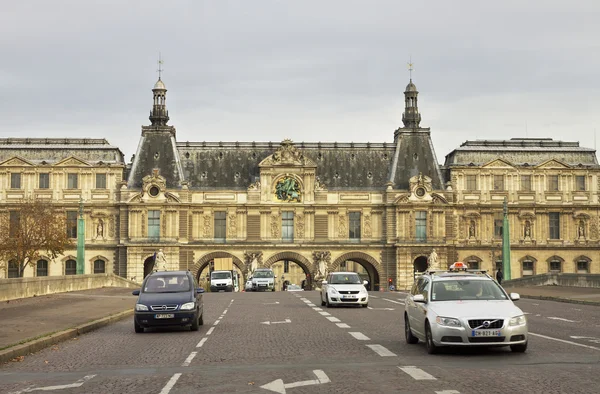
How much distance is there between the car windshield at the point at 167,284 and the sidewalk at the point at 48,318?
2008 millimetres

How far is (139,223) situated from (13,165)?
13072mm

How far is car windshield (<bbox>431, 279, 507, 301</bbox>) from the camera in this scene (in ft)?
64.0

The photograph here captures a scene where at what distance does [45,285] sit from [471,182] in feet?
186

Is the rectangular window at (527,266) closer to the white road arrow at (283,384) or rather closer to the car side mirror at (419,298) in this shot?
the car side mirror at (419,298)

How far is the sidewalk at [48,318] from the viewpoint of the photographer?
21331 mm

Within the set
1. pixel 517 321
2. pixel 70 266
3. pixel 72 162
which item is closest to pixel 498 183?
pixel 72 162

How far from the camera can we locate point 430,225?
91812 millimetres

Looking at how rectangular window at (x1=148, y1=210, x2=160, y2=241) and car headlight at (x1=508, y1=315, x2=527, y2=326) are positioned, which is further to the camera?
rectangular window at (x1=148, y1=210, x2=160, y2=241)

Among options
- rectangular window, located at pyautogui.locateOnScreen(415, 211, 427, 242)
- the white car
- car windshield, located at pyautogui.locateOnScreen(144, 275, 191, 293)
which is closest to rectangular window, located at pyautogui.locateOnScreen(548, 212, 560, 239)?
rectangular window, located at pyautogui.locateOnScreen(415, 211, 427, 242)

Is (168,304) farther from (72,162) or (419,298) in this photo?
(72,162)

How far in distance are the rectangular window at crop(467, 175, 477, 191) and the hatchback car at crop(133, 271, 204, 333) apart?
6908 centimetres

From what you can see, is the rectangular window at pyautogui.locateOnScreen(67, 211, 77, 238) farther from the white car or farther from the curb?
the curb

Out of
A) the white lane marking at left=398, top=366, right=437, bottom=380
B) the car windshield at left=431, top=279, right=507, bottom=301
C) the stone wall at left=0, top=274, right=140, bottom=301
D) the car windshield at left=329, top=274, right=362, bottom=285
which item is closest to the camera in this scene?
the white lane marking at left=398, top=366, right=437, bottom=380

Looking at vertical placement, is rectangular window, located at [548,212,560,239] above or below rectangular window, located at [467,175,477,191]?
below
